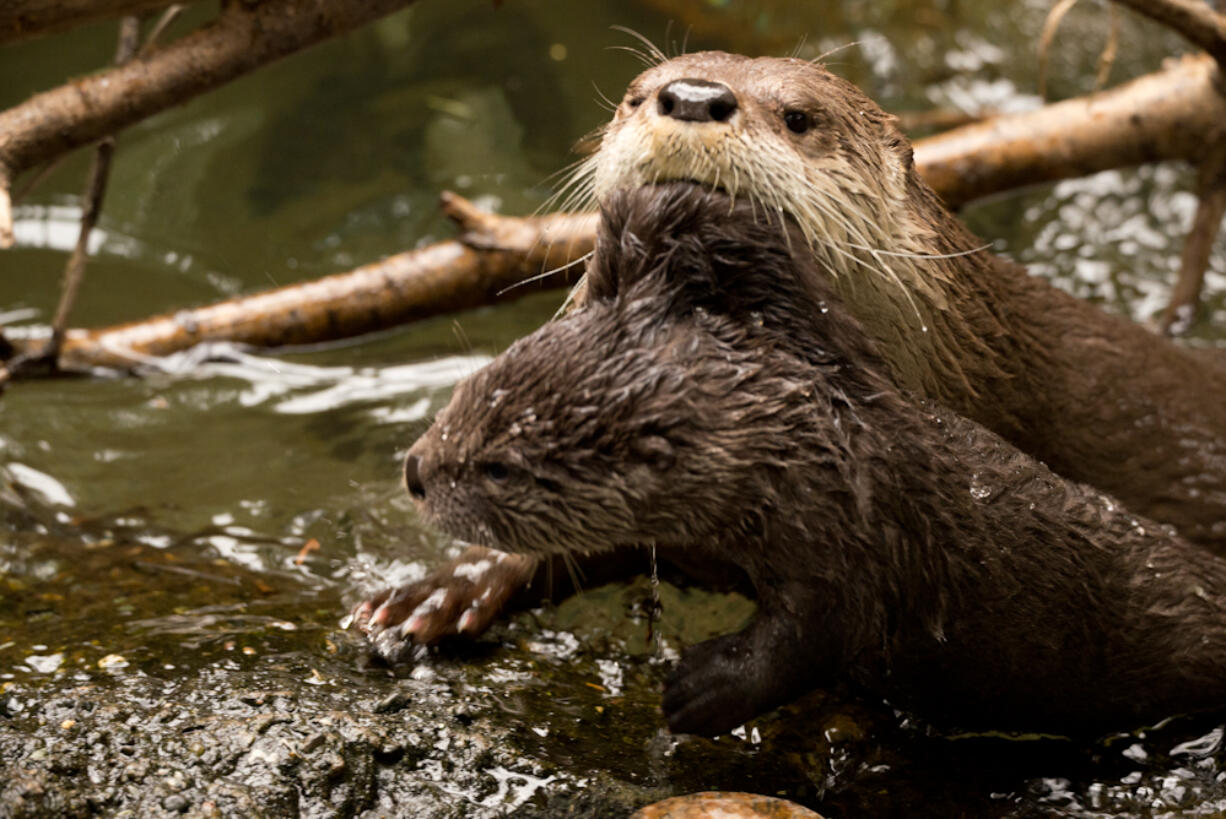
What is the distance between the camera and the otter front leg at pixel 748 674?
2.34 m

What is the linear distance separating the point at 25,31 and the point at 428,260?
1.71 m

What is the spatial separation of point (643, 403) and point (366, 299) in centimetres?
271

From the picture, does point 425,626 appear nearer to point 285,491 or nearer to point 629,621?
point 629,621

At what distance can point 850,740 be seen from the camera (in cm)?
275

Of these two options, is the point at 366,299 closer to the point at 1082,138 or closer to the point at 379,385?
the point at 379,385

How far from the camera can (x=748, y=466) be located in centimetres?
224

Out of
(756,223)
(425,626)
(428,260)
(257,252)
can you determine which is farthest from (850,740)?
(257,252)

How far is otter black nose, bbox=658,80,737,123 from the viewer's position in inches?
96.3

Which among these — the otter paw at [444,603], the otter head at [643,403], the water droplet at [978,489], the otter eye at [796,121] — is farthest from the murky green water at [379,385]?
the otter eye at [796,121]

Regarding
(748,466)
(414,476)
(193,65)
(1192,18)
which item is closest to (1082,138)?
(1192,18)

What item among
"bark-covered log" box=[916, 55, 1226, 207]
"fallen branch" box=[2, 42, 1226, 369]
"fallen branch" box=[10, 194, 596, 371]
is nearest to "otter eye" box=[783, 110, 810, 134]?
"fallen branch" box=[2, 42, 1226, 369]

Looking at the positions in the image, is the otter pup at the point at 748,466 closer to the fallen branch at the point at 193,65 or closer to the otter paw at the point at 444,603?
the otter paw at the point at 444,603

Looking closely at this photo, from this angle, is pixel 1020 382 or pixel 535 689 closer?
pixel 535 689

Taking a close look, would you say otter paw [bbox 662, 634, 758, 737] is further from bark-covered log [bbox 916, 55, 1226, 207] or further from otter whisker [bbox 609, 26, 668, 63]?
bark-covered log [bbox 916, 55, 1226, 207]
